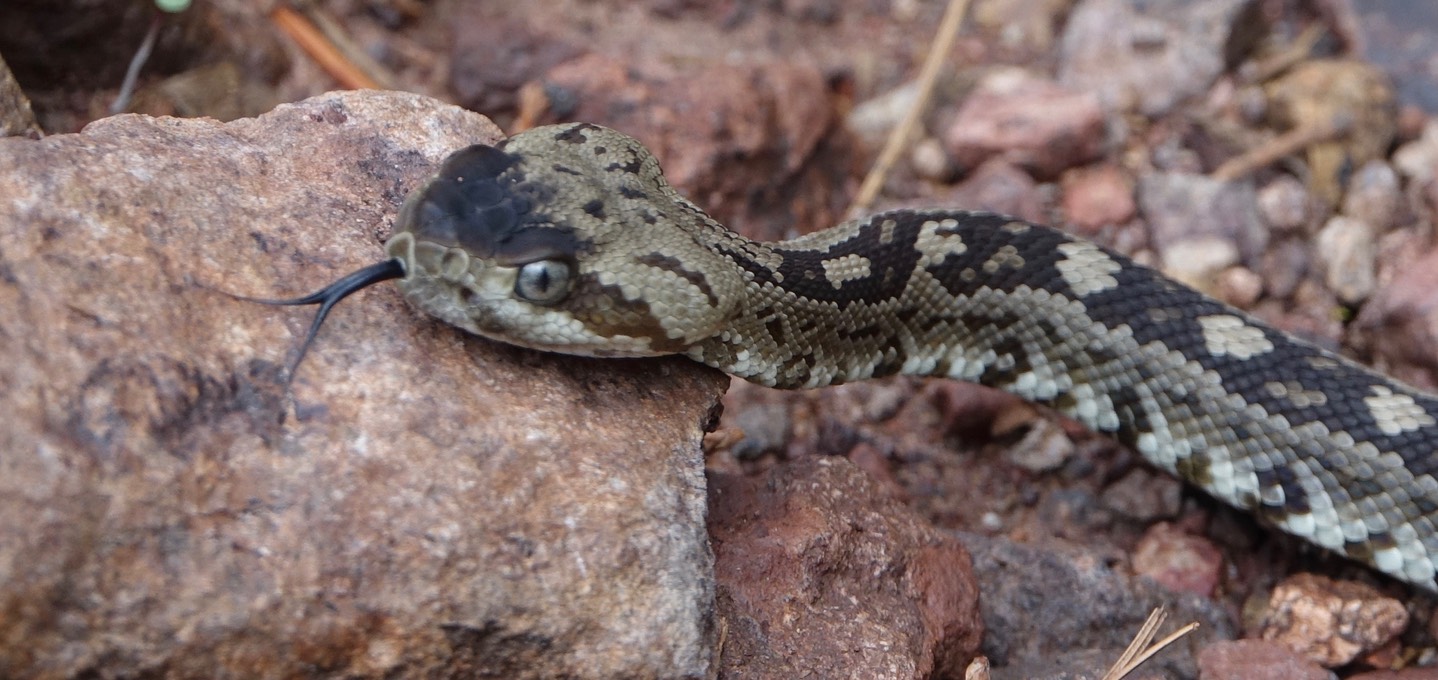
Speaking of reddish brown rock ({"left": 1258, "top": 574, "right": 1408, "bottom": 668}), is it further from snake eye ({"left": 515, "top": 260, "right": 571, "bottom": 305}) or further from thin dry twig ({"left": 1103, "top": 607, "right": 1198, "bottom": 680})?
snake eye ({"left": 515, "top": 260, "right": 571, "bottom": 305})

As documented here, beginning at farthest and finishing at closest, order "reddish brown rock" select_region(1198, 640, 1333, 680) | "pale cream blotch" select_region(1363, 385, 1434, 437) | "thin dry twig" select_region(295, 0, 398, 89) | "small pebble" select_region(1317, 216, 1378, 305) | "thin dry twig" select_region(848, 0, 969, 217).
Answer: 1. "thin dry twig" select_region(848, 0, 969, 217)
2. "thin dry twig" select_region(295, 0, 398, 89)
3. "small pebble" select_region(1317, 216, 1378, 305)
4. "pale cream blotch" select_region(1363, 385, 1434, 437)
5. "reddish brown rock" select_region(1198, 640, 1333, 680)

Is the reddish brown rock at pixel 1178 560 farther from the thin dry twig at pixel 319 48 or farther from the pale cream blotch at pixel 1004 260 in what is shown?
the thin dry twig at pixel 319 48

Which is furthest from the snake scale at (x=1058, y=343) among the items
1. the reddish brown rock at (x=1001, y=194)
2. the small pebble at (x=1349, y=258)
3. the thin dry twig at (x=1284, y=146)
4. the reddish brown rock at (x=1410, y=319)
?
the thin dry twig at (x=1284, y=146)

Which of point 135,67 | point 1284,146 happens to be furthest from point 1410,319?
point 135,67

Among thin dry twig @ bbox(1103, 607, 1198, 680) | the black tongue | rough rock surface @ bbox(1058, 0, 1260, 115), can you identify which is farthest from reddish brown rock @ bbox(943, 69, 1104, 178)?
the black tongue

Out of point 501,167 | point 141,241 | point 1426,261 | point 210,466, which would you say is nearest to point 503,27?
point 501,167

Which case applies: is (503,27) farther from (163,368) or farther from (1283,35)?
(1283,35)
